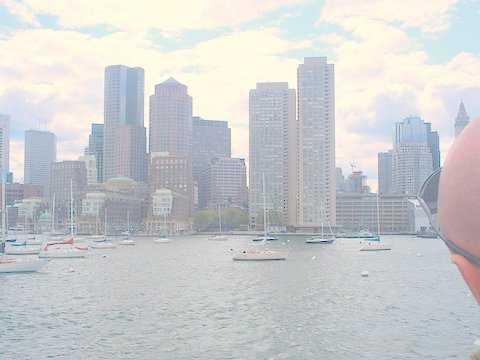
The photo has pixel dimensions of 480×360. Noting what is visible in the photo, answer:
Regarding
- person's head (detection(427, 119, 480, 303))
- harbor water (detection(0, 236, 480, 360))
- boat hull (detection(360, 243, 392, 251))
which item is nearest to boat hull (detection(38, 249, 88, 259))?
harbor water (detection(0, 236, 480, 360))

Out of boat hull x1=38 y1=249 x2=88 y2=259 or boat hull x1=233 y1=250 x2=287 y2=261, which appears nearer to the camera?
boat hull x1=233 y1=250 x2=287 y2=261

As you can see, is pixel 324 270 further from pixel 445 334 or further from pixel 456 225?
pixel 456 225

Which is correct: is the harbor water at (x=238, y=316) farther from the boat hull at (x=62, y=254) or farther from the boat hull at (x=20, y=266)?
the boat hull at (x=62, y=254)

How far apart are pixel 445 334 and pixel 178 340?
→ 1461 centimetres

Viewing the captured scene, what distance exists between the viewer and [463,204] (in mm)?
6840

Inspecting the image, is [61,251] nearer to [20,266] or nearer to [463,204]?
[20,266]

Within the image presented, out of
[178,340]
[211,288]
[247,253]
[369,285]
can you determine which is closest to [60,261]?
[247,253]

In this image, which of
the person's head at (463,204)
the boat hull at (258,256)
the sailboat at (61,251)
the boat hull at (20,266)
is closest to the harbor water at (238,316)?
the boat hull at (20,266)

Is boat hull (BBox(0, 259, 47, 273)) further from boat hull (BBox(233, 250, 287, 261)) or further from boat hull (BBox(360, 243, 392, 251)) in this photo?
boat hull (BBox(360, 243, 392, 251))

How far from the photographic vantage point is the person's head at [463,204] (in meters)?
6.75

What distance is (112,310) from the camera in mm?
46188

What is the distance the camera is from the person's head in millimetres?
6754

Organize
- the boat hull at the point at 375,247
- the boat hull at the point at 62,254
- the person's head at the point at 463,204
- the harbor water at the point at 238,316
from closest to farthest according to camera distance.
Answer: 1. the person's head at the point at 463,204
2. the harbor water at the point at 238,316
3. the boat hull at the point at 62,254
4. the boat hull at the point at 375,247

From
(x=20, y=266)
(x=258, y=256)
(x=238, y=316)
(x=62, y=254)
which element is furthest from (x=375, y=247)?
(x=238, y=316)
